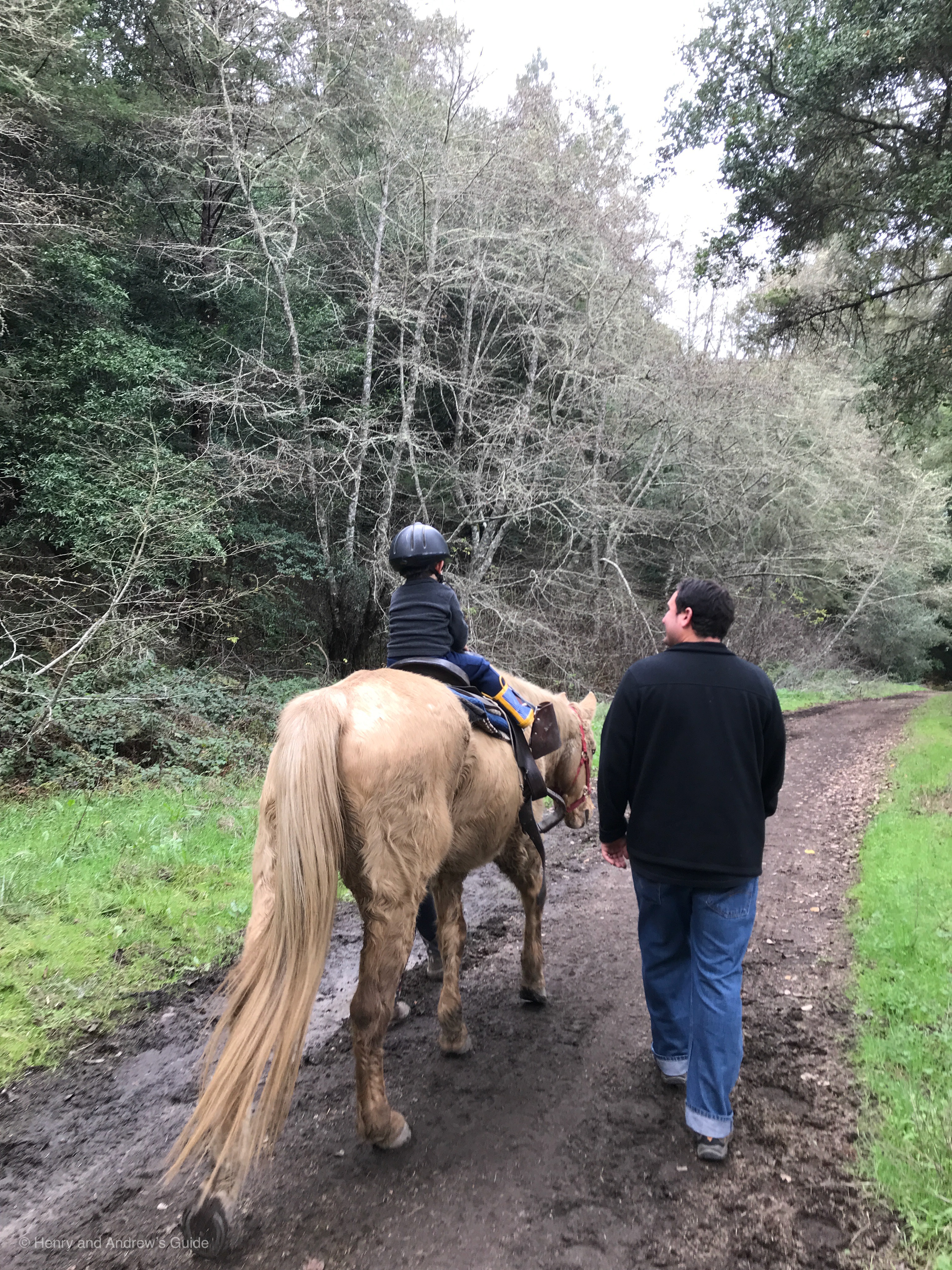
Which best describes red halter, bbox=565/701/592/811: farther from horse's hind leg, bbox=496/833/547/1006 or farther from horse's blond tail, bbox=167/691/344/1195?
horse's blond tail, bbox=167/691/344/1195

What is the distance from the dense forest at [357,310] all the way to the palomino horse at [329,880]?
6.18m

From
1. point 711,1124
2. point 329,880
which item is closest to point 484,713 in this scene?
point 329,880

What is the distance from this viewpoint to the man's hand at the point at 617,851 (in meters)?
3.31

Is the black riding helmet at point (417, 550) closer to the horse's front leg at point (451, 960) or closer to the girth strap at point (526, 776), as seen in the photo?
the girth strap at point (526, 776)

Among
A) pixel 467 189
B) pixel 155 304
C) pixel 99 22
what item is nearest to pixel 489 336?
pixel 467 189

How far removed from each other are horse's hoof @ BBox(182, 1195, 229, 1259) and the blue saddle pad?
211cm

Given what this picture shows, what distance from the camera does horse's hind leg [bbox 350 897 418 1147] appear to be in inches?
113

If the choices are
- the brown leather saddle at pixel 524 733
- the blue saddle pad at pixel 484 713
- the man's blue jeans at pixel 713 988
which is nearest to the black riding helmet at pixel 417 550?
the brown leather saddle at pixel 524 733

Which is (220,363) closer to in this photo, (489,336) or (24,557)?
(489,336)

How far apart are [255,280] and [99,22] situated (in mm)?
6495

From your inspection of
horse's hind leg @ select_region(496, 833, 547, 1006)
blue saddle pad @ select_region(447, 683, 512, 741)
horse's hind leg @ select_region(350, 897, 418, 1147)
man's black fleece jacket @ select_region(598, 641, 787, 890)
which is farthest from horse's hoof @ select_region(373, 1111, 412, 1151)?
blue saddle pad @ select_region(447, 683, 512, 741)

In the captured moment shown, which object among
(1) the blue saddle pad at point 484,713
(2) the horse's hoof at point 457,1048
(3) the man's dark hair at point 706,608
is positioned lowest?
(2) the horse's hoof at point 457,1048

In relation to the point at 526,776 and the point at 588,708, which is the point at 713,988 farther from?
the point at 588,708

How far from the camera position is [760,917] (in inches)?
216
